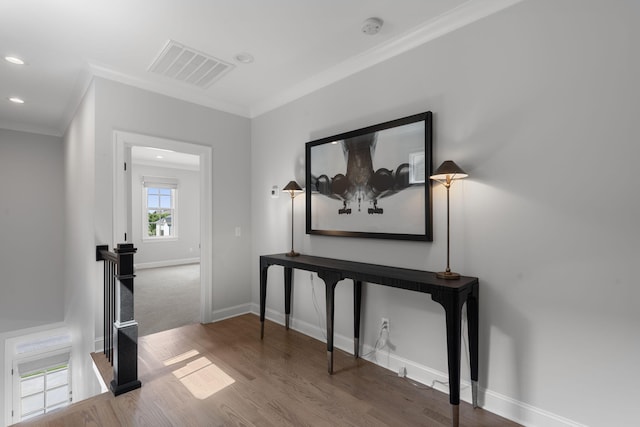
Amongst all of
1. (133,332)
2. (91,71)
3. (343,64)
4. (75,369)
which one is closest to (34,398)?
(75,369)

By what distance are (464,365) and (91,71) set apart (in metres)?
4.01

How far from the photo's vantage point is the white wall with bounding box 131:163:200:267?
738cm

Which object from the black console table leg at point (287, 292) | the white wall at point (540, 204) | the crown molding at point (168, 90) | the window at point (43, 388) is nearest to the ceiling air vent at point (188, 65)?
the crown molding at point (168, 90)

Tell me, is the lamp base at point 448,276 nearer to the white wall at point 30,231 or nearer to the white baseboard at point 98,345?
the white baseboard at point 98,345

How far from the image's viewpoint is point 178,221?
26.4 ft

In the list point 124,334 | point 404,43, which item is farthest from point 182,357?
point 404,43

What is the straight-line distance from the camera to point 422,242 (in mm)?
2293

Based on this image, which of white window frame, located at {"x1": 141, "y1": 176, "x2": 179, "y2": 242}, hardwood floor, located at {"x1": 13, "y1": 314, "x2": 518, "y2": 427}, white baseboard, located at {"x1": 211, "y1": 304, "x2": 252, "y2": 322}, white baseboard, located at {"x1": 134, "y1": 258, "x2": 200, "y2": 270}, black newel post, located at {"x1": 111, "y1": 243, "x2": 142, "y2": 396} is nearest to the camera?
hardwood floor, located at {"x1": 13, "y1": 314, "x2": 518, "y2": 427}

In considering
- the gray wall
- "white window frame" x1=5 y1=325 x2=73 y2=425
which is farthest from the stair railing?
the gray wall

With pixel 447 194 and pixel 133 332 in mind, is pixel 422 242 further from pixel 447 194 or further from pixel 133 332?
pixel 133 332

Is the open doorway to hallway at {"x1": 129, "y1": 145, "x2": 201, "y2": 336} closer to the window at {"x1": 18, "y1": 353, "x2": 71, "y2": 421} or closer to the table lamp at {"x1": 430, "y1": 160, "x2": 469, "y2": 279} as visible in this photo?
the window at {"x1": 18, "y1": 353, "x2": 71, "y2": 421}

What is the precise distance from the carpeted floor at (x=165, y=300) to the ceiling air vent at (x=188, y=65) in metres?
2.79

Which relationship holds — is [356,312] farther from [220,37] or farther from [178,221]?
[178,221]

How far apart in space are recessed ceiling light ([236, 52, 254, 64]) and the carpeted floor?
3030mm
